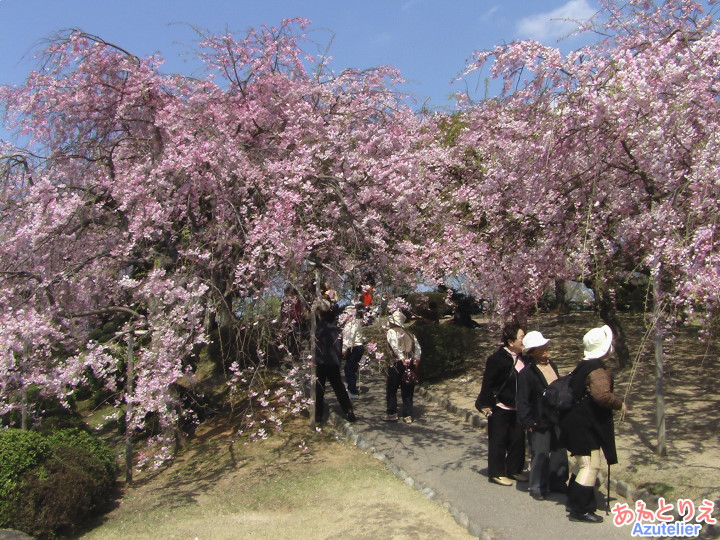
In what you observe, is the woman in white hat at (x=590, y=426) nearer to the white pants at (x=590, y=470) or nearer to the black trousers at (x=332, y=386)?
the white pants at (x=590, y=470)

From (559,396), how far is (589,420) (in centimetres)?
31

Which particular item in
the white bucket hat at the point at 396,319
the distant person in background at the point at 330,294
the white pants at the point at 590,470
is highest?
the distant person in background at the point at 330,294

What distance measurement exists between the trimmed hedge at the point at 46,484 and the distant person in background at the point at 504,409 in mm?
3939

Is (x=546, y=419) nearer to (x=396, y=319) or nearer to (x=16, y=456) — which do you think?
(x=396, y=319)

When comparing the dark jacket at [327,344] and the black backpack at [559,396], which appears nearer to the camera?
the black backpack at [559,396]

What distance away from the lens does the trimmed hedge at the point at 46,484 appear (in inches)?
234

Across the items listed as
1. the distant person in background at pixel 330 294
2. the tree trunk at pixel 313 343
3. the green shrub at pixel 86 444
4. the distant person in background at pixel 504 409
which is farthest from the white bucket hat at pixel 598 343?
the green shrub at pixel 86 444

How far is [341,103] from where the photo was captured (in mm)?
9102

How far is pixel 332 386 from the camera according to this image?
331 inches

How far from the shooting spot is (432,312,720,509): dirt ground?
5.56 m

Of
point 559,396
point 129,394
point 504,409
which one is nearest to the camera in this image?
point 559,396

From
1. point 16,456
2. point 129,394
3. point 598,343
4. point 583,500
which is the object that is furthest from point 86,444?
point 598,343

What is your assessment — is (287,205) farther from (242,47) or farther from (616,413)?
(616,413)

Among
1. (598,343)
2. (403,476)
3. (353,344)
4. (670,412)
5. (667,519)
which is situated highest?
(598,343)
